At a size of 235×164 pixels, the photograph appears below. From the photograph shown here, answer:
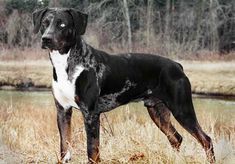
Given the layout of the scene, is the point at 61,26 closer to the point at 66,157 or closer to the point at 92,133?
the point at 92,133

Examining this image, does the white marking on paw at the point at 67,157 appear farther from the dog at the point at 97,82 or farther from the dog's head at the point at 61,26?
the dog's head at the point at 61,26

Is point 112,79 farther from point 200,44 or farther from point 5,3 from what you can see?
point 5,3

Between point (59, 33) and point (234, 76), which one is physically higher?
point (59, 33)

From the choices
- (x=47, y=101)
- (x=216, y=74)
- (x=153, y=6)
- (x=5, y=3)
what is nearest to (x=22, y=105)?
(x=47, y=101)

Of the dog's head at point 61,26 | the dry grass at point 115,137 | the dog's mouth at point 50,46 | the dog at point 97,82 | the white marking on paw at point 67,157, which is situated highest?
the dog's head at point 61,26

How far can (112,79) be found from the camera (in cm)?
275

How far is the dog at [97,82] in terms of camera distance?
2.56m

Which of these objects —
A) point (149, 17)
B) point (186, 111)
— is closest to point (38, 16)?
point (186, 111)

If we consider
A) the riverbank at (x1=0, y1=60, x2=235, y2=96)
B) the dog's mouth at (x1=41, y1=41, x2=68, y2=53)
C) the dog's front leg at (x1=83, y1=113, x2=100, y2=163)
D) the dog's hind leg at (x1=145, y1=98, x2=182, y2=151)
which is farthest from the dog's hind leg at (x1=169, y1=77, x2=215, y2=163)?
the riverbank at (x1=0, y1=60, x2=235, y2=96)

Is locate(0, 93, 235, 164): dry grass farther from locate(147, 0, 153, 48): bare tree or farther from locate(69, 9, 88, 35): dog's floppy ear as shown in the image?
locate(69, 9, 88, 35): dog's floppy ear

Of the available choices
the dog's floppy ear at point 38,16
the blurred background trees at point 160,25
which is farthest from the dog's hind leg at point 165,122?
the blurred background trees at point 160,25

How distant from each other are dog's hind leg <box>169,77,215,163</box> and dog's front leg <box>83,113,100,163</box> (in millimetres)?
548

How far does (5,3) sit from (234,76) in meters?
2.07

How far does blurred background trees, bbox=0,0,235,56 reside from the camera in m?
3.90
